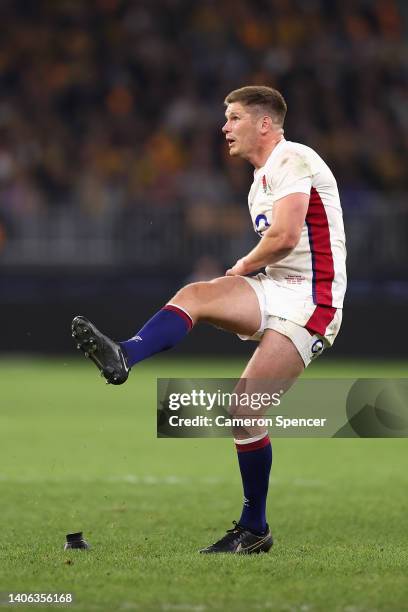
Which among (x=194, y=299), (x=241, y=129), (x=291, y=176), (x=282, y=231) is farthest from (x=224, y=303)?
(x=241, y=129)

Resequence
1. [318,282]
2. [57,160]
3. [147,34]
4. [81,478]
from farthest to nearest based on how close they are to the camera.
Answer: [147,34]
[57,160]
[81,478]
[318,282]

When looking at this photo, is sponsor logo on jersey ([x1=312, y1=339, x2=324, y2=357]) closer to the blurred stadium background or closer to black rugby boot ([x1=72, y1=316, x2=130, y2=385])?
black rugby boot ([x1=72, y1=316, x2=130, y2=385])

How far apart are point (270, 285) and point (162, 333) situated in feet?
2.09

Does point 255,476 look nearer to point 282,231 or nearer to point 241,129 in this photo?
point 282,231

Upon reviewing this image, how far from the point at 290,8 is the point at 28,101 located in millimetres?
4835

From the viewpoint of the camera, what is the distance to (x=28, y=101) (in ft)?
64.5

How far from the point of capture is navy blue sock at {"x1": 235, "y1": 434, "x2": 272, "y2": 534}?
19.3 feet

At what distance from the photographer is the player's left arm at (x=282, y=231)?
18.0ft

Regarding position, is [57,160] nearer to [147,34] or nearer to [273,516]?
[147,34]

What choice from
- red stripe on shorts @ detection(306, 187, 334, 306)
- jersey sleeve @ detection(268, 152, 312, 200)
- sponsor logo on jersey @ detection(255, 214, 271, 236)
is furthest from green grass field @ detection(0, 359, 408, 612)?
jersey sleeve @ detection(268, 152, 312, 200)

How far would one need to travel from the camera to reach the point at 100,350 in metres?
5.12

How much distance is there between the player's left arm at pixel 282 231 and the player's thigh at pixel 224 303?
131mm

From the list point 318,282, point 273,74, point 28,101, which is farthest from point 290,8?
point 318,282

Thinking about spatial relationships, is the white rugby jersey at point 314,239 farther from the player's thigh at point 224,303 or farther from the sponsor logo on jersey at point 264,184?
the player's thigh at point 224,303
